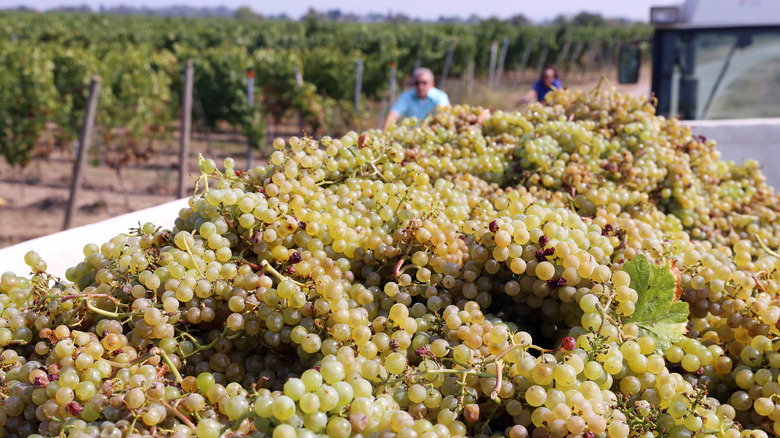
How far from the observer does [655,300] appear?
1423 millimetres

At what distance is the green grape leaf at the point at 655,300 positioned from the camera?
54.6 inches

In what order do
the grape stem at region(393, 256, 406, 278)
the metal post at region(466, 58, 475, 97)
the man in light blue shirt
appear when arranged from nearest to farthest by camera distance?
the grape stem at region(393, 256, 406, 278) < the man in light blue shirt < the metal post at region(466, 58, 475, 97)

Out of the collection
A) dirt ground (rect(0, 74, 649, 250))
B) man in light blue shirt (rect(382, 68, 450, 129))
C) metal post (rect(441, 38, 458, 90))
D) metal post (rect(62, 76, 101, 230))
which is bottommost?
dirt ground (rect(0, 74, 649, 250))

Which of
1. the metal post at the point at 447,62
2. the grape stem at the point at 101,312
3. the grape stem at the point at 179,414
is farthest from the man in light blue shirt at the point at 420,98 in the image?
the metal post at the point at 447,62

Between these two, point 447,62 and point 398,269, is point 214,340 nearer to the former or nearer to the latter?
point 398,269

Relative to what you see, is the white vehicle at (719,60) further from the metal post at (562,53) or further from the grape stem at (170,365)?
the metal post at (562,53)

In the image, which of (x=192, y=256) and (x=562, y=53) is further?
(x=562, y=53)

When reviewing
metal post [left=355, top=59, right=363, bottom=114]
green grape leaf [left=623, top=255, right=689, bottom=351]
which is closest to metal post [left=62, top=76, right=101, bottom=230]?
green grape leaf [left=623, top=255, right=689, bottom=351]

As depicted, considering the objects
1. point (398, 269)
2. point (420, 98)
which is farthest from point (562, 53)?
point (398, 269)

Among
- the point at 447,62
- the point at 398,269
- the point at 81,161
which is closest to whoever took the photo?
the point at 398,269

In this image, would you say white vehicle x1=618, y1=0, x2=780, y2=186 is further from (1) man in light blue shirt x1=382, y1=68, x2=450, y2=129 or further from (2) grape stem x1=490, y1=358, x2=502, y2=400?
(2) grape stem x1=490, y1=358, x2=502, y2=400

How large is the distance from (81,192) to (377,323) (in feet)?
33.8

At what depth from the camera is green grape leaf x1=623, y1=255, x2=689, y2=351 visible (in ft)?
4.55

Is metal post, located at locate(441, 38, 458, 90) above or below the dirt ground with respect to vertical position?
above
